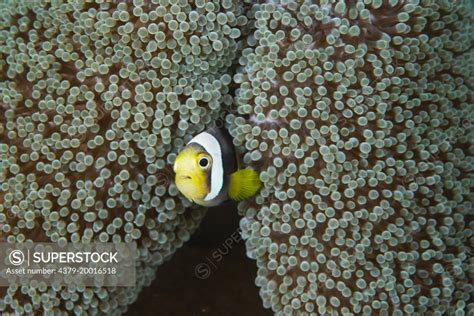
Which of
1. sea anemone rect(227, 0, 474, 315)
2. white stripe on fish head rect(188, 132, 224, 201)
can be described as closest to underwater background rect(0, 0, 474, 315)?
sea anemone rect(227, 0, 474, 315)

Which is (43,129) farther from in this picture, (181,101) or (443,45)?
(443,45)

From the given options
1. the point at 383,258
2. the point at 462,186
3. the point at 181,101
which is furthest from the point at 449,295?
the point at 181,101

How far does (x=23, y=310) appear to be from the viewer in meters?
1.70

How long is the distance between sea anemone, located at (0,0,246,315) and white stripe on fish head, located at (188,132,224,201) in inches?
4.6

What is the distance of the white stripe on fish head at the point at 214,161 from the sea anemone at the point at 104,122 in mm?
117

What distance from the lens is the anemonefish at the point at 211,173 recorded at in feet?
5.21

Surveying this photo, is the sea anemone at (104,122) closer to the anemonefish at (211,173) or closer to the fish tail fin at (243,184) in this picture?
the anemonefish at (211,173)

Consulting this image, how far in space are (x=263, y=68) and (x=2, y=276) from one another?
1191 millimetres

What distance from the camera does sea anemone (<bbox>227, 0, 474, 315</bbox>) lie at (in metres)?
1.63

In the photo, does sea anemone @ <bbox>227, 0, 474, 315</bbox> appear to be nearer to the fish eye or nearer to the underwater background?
the underwater background

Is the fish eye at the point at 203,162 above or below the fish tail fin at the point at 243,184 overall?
above

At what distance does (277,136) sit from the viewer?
5.51ft

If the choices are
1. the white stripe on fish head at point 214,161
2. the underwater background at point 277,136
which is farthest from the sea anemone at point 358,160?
the white stripe on fish head at point 214,161

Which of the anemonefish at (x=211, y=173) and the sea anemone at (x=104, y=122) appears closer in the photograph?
the anemonefish at (x=211, y=173)
